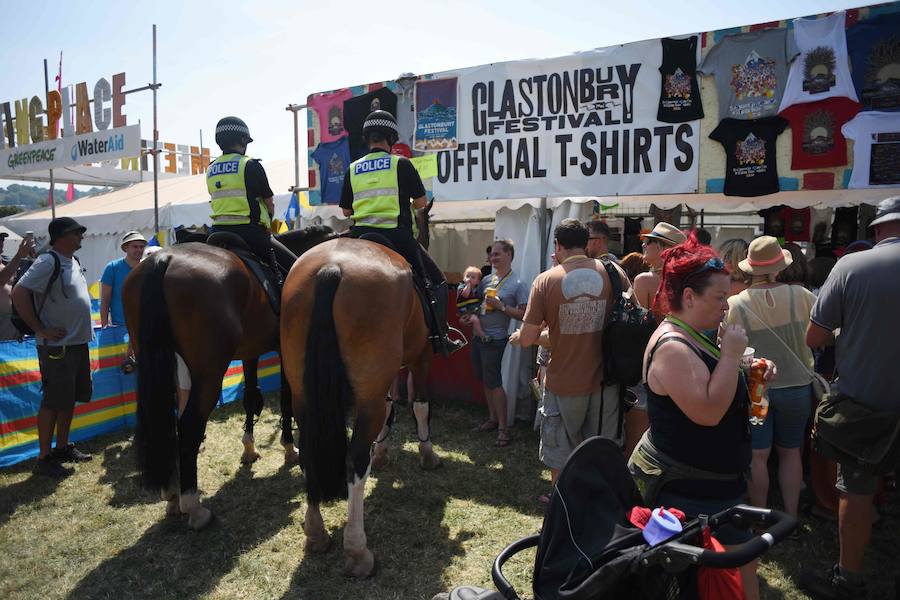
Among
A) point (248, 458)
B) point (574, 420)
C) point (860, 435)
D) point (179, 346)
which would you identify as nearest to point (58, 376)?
point (248, 458)

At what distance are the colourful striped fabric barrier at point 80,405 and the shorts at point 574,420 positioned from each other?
472cm

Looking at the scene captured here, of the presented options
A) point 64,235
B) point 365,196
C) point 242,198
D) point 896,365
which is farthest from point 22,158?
point 896,365

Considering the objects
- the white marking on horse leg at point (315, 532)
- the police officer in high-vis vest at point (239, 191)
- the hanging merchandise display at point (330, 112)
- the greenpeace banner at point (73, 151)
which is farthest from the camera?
the greenpeace banner at point (73, 151)

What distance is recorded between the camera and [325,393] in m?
3.39

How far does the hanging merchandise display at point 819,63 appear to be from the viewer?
5.36 metres

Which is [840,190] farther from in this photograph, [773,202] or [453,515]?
[453,515]

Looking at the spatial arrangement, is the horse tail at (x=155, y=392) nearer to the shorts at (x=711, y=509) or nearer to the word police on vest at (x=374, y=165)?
the word police on vest at (x=374, y=165)

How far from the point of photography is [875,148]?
17.4ft

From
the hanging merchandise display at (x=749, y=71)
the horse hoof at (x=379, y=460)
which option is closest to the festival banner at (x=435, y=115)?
the hanging merchandise display at (x=749, y=71)

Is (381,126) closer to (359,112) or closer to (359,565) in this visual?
(359,565)

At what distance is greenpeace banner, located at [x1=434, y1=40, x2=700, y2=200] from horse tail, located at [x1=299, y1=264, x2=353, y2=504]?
4.06 m

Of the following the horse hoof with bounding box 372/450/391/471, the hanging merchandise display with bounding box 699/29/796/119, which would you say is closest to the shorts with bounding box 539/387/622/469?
the horse hoof with bounding box 372/450/391/471

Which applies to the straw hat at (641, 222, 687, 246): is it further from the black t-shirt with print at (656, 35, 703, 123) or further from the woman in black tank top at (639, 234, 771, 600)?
the black t-shirt with print at (656, 35, 703, 123)

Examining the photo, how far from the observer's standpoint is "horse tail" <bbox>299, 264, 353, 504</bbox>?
338cm
